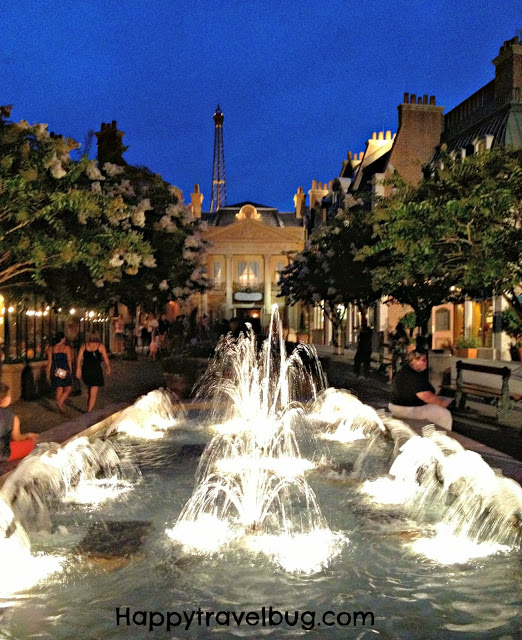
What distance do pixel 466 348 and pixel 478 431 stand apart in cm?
1965

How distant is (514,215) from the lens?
14.5 metres

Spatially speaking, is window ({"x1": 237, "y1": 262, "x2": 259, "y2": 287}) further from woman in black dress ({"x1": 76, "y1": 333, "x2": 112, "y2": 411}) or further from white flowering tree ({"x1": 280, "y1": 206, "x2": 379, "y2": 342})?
woman in black dress ({"x1": 76, "y1": 333, "x2": 112, "y2": 411})

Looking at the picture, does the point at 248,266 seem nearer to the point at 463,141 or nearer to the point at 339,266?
the point at 463,141

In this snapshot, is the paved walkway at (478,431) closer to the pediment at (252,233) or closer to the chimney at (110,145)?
the chimney at (110,145)

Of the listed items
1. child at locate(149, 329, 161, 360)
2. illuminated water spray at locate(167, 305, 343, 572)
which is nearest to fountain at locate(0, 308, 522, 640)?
illuminated water spray at locate(167, 305, 343, 572)

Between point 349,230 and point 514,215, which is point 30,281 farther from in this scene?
point 349,230

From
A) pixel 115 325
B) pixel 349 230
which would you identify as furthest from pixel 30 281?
pixel 349 230

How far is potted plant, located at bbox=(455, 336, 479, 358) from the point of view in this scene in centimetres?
3059

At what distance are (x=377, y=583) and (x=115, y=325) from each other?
26.9 meters

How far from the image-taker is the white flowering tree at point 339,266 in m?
30.6

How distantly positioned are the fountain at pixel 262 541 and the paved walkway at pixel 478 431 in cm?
54

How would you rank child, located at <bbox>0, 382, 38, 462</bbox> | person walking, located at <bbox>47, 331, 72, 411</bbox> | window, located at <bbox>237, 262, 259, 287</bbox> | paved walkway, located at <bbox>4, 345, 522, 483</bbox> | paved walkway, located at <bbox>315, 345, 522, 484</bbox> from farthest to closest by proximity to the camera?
window, located at <bbox>237, 262, 259, 287</bbox>
person walking, located at <bbox>47, 331, 72, 411</bbox>
paved walkway, located at <bbox>4, 345, 522, 483</bbox>
paved walkway, located at <bbox>315, 345, 522, 484</bbox>
child, located at <bbox>0, 382, 38, 462</bbox>

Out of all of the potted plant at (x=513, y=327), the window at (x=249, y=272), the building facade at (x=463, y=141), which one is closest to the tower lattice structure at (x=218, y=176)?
the window at (x=249, y=272)

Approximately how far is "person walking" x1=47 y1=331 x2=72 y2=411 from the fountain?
3048 mm
